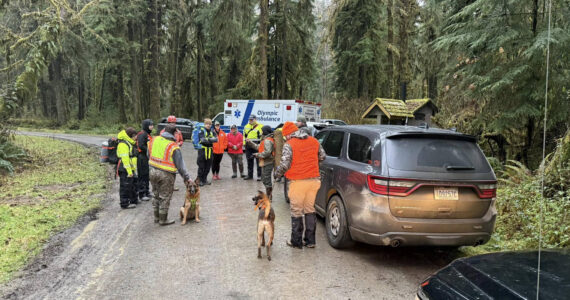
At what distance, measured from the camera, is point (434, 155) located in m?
4.79

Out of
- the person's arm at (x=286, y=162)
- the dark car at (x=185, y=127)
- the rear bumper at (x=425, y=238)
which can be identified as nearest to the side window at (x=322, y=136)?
the person's arm at (x=286, y=162)

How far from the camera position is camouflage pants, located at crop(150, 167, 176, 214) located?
21.8ft

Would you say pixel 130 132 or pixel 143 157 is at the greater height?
pixel 130 132

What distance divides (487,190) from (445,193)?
625 millimetres

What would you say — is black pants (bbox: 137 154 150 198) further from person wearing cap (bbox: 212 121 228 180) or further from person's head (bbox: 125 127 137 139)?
person wearing cap (bbox: 212 121 228 180)

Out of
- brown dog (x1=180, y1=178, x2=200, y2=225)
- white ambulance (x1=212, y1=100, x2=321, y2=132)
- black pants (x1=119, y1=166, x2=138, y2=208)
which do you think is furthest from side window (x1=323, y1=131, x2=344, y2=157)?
white ambulance (x1=212, y1=100, x2=321, y2=132)

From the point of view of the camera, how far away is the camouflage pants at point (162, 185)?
21.8ft

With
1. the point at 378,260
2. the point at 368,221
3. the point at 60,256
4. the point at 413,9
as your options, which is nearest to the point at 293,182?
the point at 368,221

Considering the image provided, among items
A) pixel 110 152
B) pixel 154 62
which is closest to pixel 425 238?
pixel 110 152

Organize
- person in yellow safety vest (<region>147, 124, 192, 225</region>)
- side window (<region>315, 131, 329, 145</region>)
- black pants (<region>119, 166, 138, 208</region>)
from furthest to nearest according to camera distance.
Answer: black pants (<region>119, 166, 138, 208</region>), side window (<region>315, 131, 329, 145</region>), person in yellow safety vest (<region>147, 124, 192, 225</region>)

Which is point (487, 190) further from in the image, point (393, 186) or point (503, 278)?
point (503, 278)

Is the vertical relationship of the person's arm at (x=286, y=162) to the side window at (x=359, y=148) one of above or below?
below

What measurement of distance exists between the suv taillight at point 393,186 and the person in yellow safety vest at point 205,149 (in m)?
6.55

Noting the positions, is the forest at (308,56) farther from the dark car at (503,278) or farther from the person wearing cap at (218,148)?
the person wearing cap at (218,148)
